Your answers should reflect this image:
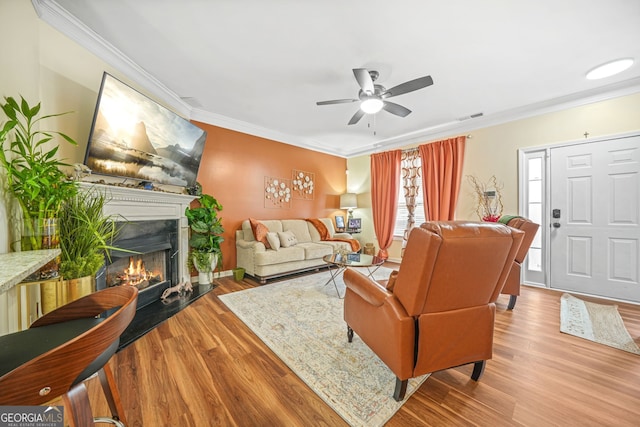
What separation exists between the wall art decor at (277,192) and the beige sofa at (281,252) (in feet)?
1.21

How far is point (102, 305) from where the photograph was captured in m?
1.07

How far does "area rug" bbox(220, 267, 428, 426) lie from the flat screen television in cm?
176

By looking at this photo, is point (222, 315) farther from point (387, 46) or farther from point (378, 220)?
point (378, 220)

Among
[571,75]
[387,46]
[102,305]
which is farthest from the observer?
[571,75]

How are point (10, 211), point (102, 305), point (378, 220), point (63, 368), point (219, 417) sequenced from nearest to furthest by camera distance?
point (63, 368) < point (102, 305) < point (219, 417) < point (10, 211) < point (378, 220)

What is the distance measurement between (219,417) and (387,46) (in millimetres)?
3093

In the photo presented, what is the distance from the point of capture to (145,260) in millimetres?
2939

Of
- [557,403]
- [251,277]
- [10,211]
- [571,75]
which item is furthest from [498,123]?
[10,211]

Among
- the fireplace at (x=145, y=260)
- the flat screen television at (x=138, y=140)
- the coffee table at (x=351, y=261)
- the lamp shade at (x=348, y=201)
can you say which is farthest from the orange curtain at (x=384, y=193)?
the fireplace at (x=145, y=260)

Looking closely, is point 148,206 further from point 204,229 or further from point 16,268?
point 16,268

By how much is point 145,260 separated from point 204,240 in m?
0.72

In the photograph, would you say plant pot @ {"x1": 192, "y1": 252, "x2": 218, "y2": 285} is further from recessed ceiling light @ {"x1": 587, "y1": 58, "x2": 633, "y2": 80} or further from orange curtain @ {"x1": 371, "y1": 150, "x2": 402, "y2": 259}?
recessed ceiling light @ {"x1": 587, "y1": 58, "x2": 633, "y2": 80}

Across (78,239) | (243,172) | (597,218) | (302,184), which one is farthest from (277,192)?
(597,218)

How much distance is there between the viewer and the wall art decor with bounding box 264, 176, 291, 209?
4633 millimetres
